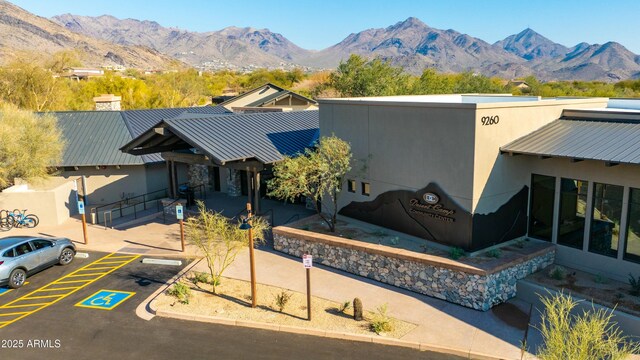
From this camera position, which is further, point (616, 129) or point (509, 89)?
point (509, 89)

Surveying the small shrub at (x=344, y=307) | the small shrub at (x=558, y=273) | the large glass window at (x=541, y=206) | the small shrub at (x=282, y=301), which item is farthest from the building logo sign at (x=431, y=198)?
the small shrub at (x=282, y=301)

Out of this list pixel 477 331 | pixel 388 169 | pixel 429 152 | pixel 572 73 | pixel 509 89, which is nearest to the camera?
pixel 477 331

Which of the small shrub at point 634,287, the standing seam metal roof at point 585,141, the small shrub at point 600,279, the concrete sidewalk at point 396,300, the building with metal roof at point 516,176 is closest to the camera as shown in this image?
the concrete sidewalk at point 396,300

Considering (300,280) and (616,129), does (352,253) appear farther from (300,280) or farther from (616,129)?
(616,129)

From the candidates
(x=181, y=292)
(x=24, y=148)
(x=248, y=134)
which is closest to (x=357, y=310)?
(x=181, y=292)

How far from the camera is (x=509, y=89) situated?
81188 millimetres

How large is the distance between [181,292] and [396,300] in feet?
22.4

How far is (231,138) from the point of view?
76.4 feet

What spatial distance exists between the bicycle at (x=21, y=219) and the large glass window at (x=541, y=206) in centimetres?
2266

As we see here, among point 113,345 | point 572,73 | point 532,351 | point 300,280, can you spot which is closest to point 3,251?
point 113,345

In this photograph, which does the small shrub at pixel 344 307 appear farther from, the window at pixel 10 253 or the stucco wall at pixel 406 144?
the window at pixel 10 253

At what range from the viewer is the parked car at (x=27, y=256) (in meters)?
16.8

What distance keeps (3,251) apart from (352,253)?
11.8 meters

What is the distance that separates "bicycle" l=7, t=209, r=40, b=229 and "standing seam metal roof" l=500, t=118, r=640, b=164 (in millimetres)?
21870
